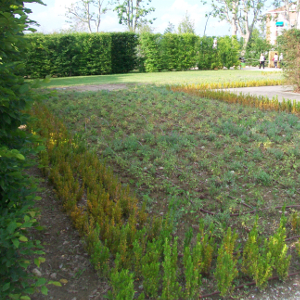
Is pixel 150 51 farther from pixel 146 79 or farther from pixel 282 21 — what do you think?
pixel 282 21

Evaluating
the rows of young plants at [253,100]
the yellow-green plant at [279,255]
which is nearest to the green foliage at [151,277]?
the yellow-green plant at [279,255]

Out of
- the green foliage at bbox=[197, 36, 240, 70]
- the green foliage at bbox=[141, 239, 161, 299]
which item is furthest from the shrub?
the green foliage at bbox=[197, 36, 240, 70]

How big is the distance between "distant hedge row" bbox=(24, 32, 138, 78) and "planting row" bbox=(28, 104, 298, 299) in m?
17.3

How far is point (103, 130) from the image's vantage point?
6246mm

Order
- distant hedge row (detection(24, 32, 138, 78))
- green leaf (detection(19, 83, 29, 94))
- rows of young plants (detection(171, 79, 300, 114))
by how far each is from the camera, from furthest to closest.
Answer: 1. distant hedge row (detection(24, 32, 138, 78))
2. rows of young plants (detection(171, 79, 300, 114))
3. green leaf (detection(19, 83, 29, 94))

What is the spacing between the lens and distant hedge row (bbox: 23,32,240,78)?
1995 centimetres

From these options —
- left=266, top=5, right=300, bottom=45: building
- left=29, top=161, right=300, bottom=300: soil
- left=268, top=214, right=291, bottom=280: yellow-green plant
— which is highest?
left=266, top=5, right=300, bottom=45: building

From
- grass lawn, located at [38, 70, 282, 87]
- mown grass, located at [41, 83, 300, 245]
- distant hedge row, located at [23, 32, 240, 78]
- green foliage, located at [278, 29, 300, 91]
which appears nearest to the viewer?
mown grass, located at [41, 83, 300, 245]

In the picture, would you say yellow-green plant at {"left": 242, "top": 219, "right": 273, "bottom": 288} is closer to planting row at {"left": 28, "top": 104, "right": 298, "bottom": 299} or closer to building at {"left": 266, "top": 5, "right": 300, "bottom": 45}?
planting row at {"left": 28, "top": 104, "right": 298, "bottom": 299}

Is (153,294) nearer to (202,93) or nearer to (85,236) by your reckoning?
(85,236)

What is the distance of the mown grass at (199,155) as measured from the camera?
360 centimetres

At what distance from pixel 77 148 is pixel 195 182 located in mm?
1865

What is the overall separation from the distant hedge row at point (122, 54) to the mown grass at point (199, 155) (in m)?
13.1

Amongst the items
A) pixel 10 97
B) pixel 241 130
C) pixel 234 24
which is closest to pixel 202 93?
pixel 241 130
